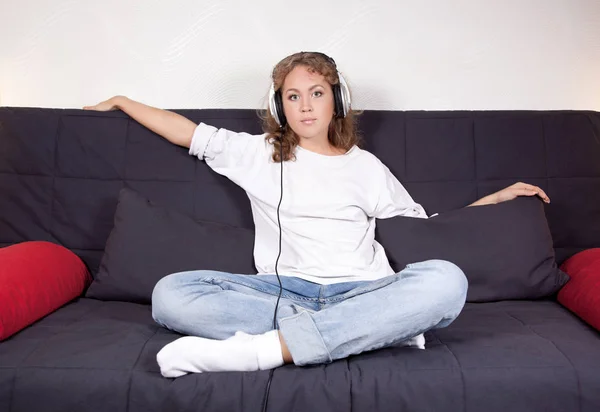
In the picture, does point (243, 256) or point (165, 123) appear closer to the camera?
point (243, 256)

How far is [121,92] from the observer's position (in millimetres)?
2244

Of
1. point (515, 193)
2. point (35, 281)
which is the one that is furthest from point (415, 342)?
point (35, 281)

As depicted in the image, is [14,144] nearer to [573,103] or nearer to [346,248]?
[346,248]

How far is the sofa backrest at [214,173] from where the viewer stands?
6.44 feet

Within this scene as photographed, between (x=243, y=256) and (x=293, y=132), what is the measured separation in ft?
1.26

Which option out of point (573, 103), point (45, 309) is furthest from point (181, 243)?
point (573, 103)

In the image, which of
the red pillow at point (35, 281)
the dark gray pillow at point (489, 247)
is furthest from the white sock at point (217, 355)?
the dark gray pillow at point (489, 247)

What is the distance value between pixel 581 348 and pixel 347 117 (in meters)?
0.89

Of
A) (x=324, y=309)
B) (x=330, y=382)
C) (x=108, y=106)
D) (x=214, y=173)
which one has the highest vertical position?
(x=108, y=106)

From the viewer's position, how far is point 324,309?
4.75ft

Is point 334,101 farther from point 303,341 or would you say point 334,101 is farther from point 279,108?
point 303,341

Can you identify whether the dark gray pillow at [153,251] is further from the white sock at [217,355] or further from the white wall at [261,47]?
the white wall at [261,47]

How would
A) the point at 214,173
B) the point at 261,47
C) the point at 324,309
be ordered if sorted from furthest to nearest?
the point at 261,47, the point at 214,173, the point at 324,309

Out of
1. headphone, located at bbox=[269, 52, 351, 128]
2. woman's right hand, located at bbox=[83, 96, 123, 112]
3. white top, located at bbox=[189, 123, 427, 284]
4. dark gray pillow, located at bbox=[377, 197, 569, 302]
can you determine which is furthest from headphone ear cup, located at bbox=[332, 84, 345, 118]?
woman's right hand, located at bbox=[83, 96, 123, 112]
